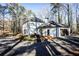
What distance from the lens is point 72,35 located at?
2.84 meters

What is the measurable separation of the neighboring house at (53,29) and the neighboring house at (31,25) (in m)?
0.04

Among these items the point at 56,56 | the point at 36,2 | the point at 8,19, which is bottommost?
the point at 56,56

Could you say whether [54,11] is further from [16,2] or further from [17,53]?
A: [17,53]

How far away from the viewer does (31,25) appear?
2.83 m

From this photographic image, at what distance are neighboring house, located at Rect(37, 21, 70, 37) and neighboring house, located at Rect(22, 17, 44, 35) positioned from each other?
4 cm

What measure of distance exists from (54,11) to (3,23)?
1.84ft

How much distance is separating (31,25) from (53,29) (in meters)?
0.24

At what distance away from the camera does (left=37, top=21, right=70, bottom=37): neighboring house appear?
2.84m

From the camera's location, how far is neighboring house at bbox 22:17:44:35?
2817 millimetres

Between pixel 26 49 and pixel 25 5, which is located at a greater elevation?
pixel 25 5

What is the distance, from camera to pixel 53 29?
2.85 m

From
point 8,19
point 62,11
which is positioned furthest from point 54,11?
point 8,19

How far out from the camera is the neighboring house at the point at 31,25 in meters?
2.82

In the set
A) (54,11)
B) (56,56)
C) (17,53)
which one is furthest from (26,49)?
(54,11)
